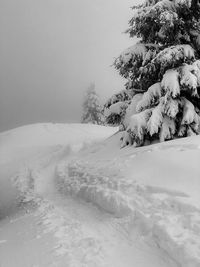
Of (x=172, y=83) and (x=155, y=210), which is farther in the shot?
(x=172, y=83)

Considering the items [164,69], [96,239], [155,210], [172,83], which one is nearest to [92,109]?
[164,69]

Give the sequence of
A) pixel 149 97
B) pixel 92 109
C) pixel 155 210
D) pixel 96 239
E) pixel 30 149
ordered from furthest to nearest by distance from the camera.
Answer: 1. pixel 92 109
2. pixel 30 149
3. pixel 149 97
4. pixel 96 239
5. pixel 155 210

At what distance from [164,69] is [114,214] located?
256 inches

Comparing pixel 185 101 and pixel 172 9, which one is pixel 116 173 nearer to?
pixel 185 101

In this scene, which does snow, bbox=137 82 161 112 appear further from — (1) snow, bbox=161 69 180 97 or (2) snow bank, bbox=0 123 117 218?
(2) snow bank, bbox=0 123 117 218

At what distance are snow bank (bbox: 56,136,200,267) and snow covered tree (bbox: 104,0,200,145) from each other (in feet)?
4.88

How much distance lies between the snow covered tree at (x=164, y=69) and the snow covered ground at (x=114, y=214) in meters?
1.46

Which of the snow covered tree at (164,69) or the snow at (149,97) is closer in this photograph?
the snow covered tree at (164,69)

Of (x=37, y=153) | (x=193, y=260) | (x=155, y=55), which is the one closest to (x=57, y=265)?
(x=193, y=260)

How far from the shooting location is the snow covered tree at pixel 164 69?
12078 millimetres

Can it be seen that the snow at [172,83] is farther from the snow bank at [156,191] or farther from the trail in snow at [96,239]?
the trail in snow at [96,239]

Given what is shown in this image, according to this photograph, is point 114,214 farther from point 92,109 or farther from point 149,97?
point 92,109

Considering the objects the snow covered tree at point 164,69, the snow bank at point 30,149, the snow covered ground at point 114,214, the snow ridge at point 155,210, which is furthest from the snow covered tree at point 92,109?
the snow ridge at point 155,210

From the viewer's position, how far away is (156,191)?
331 inches
